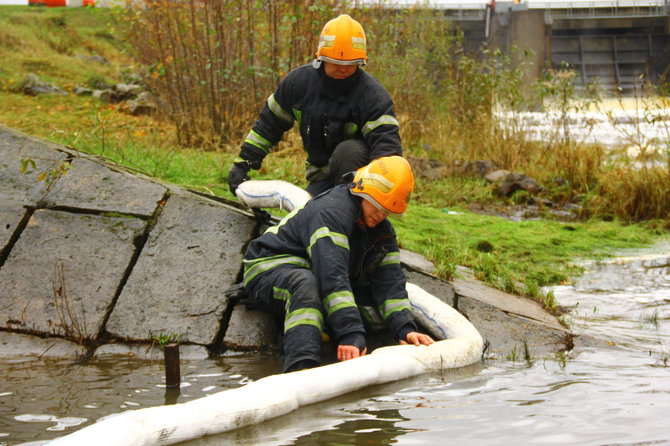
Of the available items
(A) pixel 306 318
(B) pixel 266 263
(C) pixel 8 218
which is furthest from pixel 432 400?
(C) pixel 8 218

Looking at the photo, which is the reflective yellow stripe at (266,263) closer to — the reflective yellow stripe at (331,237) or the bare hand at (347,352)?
the reflective yellow stripe at (331,237)

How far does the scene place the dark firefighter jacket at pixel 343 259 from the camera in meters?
4.14

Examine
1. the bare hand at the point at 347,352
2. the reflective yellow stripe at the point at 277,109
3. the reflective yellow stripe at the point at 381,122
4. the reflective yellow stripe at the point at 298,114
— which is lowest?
the bare hand at the point at 347,352

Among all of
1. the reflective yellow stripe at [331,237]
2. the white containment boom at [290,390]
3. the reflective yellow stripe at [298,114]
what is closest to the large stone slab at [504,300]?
the white containment boom at [290,390]

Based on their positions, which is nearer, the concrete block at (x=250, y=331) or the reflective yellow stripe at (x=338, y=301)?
the reflective yellow stripe at (x=338, y=301)

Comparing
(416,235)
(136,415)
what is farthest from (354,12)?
(136,415)

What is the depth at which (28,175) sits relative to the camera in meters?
5.61

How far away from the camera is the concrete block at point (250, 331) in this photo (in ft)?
14.9

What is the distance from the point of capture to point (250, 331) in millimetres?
4594

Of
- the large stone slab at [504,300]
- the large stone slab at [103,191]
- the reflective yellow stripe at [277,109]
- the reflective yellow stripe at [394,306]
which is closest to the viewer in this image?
the reflective yellow stripe at [394,306]

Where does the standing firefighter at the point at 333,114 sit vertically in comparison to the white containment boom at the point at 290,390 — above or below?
above

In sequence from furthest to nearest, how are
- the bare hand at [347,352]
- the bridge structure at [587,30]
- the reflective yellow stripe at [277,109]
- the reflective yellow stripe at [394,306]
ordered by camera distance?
1. the bridge structure at [587,30]
2. the reflective yellow stripe at [277,109]
3. the reflective yellow stripe at [394,306]
4. the bare hand at [347,352]

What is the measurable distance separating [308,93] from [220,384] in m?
2.33

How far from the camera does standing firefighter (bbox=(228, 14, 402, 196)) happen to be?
512 cm
